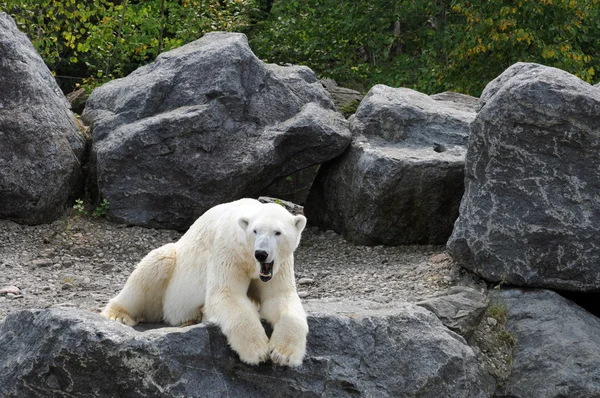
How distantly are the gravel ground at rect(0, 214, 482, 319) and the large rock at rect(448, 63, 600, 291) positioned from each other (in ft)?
1.42

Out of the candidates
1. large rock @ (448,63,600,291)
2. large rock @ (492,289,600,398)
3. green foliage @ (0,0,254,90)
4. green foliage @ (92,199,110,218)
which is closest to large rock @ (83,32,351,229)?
green foliage @ (92,199,110,218)

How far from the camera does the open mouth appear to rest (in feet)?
16.8

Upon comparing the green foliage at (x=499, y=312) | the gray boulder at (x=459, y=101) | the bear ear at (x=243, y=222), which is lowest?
the green foliage at (x=499, y=312)

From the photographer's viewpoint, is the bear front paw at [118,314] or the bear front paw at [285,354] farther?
the bear front paw at [118,314]

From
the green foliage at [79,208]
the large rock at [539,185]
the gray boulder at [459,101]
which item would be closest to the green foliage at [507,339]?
the large rock at [539,185]

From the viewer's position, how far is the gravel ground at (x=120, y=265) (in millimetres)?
7484

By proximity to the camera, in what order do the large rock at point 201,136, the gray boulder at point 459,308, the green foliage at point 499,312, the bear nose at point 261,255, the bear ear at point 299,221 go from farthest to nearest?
the large rock at point 201,136 < the green foliage at point 499,312 < the gray boulder at point 459,308 < the bear ear at point 299,221 < the bear nose at point 261,255

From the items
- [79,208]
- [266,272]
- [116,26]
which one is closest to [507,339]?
[266,272]

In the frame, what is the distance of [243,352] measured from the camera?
5133mm

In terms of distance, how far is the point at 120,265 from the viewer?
8.40m

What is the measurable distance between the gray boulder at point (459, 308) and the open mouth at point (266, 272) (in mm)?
1991

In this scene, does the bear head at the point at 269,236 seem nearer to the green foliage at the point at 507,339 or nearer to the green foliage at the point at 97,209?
the green foliage at the point at 507,339

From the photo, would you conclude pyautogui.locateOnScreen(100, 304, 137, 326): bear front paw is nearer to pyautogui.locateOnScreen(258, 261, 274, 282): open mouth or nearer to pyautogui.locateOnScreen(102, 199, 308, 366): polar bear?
pyautogui.locateOnScreen(102, 199, 308, 366): polar bear

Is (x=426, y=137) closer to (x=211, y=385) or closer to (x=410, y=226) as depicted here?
(x=410, y=226)
